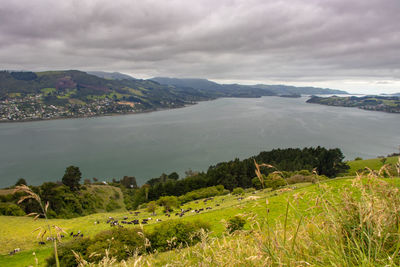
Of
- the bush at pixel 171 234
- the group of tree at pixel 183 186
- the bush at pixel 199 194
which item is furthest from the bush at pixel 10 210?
the bush at pixel 171 234

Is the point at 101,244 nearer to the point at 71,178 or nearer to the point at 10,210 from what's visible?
the point at 10,210

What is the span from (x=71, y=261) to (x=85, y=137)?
154 meters

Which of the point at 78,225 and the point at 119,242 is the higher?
the point at 119,242

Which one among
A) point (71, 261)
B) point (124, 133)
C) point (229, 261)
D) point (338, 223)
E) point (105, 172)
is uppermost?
point (338, 223)

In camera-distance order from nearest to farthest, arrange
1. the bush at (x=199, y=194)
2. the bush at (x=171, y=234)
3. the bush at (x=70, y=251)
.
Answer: the bush at (x=70, y=251) < the bush at (x=171, y=234) < the bush at (x=199, y=194)

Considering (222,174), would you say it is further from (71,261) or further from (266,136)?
(266,136)

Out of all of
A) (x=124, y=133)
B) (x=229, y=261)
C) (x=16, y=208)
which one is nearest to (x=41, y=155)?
(x=124, y=133)

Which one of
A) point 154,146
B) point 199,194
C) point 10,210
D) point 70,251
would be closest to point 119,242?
point 70,251

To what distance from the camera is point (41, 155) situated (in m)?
Result: 113

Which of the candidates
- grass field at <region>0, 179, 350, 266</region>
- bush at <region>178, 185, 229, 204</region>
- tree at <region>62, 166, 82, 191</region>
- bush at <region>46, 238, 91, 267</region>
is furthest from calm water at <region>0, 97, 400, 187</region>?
bush at <region>46, 238, 91, 267</region>

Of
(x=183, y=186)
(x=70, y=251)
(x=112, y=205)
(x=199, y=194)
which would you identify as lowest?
(x=112, y=205)

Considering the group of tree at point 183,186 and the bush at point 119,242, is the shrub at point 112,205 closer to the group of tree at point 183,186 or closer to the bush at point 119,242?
the group of tree at point 183,186

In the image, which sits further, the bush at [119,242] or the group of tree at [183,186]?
the group of tree at [183,186]

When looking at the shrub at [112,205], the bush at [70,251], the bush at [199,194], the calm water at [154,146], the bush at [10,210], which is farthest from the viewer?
the calm water at [154,146]
